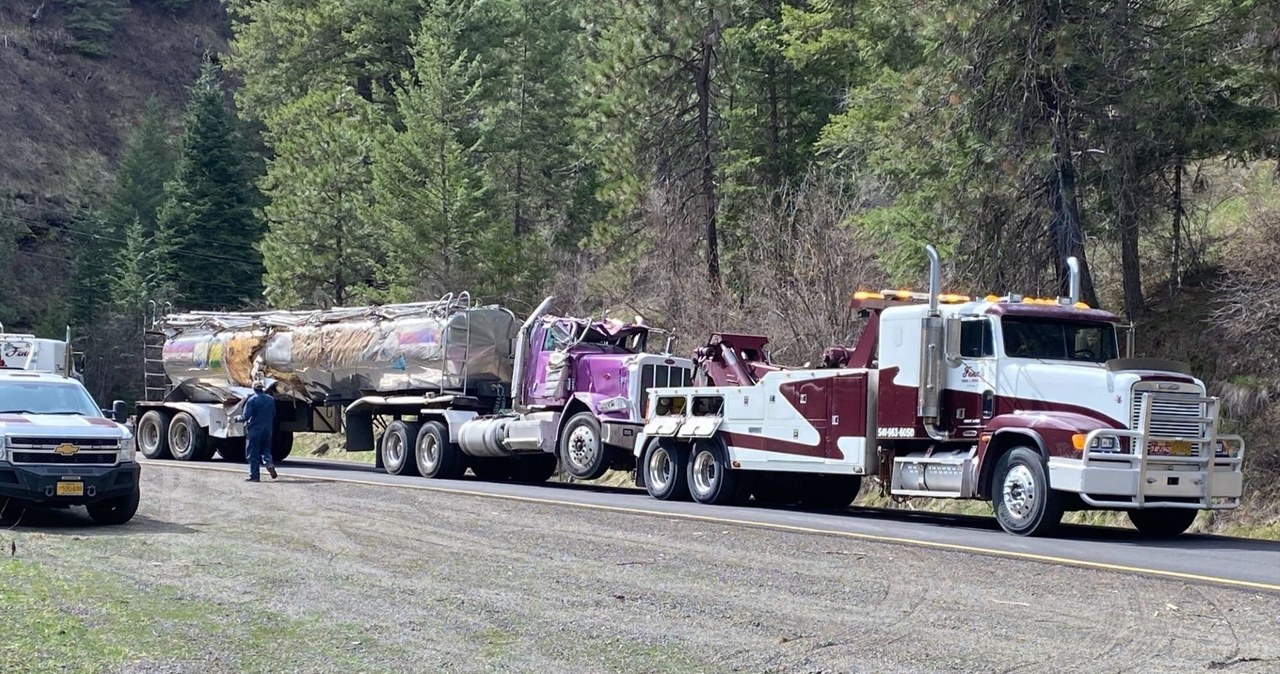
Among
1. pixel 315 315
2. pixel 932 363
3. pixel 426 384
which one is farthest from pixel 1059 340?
pixel 315 315

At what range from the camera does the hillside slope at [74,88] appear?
77.1 metres

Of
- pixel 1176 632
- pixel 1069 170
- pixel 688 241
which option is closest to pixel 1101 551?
pixel 1176 632

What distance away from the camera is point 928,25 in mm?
23656

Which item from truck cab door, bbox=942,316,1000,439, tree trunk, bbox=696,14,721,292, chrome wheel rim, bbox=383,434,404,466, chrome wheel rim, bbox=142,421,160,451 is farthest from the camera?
tree trunk, bbox=696,14,721,292

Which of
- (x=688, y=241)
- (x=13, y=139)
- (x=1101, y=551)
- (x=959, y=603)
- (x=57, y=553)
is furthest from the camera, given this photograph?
(x=13, y=139)

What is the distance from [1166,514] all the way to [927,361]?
10.6 ft

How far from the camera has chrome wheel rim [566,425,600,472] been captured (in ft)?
75.6

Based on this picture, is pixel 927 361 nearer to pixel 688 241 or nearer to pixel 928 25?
pixel 928 25

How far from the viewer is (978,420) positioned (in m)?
16.9

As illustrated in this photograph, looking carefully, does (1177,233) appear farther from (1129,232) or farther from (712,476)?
(712,476)

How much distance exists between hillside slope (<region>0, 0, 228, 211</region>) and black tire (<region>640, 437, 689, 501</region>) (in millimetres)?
60509

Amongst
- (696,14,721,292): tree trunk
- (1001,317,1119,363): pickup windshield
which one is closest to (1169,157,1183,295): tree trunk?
(1001,317,1119,363): pickup windshield

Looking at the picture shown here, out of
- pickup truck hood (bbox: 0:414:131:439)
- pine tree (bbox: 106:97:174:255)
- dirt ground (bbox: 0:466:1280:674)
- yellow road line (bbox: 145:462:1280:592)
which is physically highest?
pine tree (bbox: 106:97:174:255)

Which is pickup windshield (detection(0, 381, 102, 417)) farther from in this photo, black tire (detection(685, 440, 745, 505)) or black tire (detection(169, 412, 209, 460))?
black tire (detection(169, 412, 209, 460))
